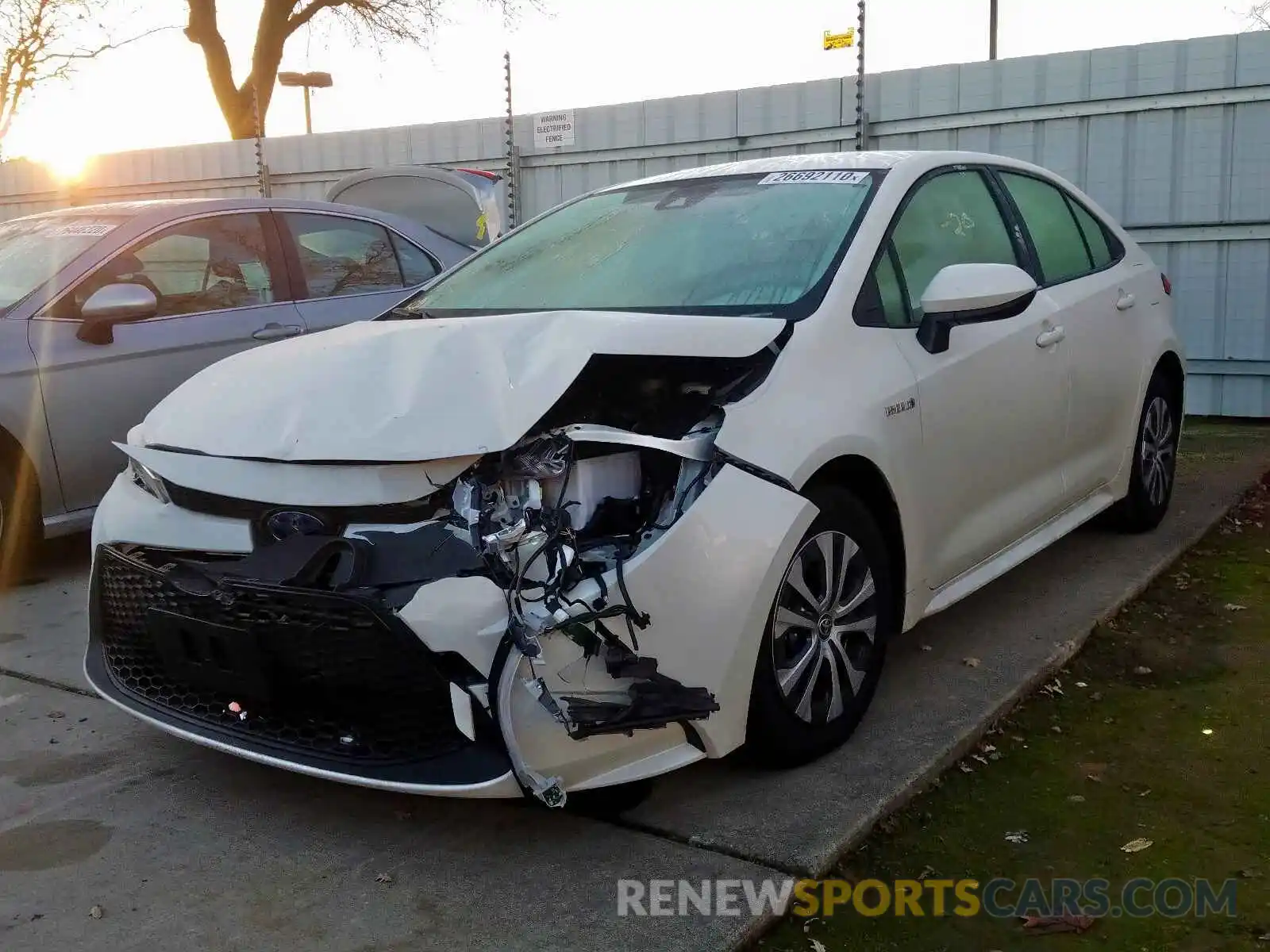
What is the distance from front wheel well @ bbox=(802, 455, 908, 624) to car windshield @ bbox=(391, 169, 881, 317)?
1.44ft

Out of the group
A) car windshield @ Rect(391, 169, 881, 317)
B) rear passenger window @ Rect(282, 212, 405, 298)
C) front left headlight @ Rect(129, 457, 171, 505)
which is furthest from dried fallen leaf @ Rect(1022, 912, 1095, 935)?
rear passenger window @ Rect(282, 212, 405, 298)

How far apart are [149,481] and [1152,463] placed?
4.07 meters

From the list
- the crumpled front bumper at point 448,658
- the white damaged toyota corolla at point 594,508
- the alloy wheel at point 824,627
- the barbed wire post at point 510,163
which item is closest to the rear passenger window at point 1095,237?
the white damaged toyota corolla at point 594,508

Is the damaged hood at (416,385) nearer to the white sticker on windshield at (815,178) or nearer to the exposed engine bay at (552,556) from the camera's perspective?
the exposed engine bay at (552,556)

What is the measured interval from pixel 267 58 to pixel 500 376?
874 inches

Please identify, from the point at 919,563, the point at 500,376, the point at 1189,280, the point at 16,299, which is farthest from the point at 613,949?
the point at 1189,280

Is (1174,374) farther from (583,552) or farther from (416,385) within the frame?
(416,385)

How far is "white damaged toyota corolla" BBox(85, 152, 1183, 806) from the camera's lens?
2.57 meters

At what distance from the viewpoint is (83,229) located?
215 inches

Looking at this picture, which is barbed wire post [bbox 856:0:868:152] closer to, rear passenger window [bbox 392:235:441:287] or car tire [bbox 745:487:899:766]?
rear passenger window [bbox 392:235:441:287]

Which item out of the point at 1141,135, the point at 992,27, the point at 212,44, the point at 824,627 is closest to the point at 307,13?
the point at 212,44

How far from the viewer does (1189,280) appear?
841cm

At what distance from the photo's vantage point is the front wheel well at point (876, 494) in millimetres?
3125

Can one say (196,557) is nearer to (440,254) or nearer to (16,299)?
(16,299)
